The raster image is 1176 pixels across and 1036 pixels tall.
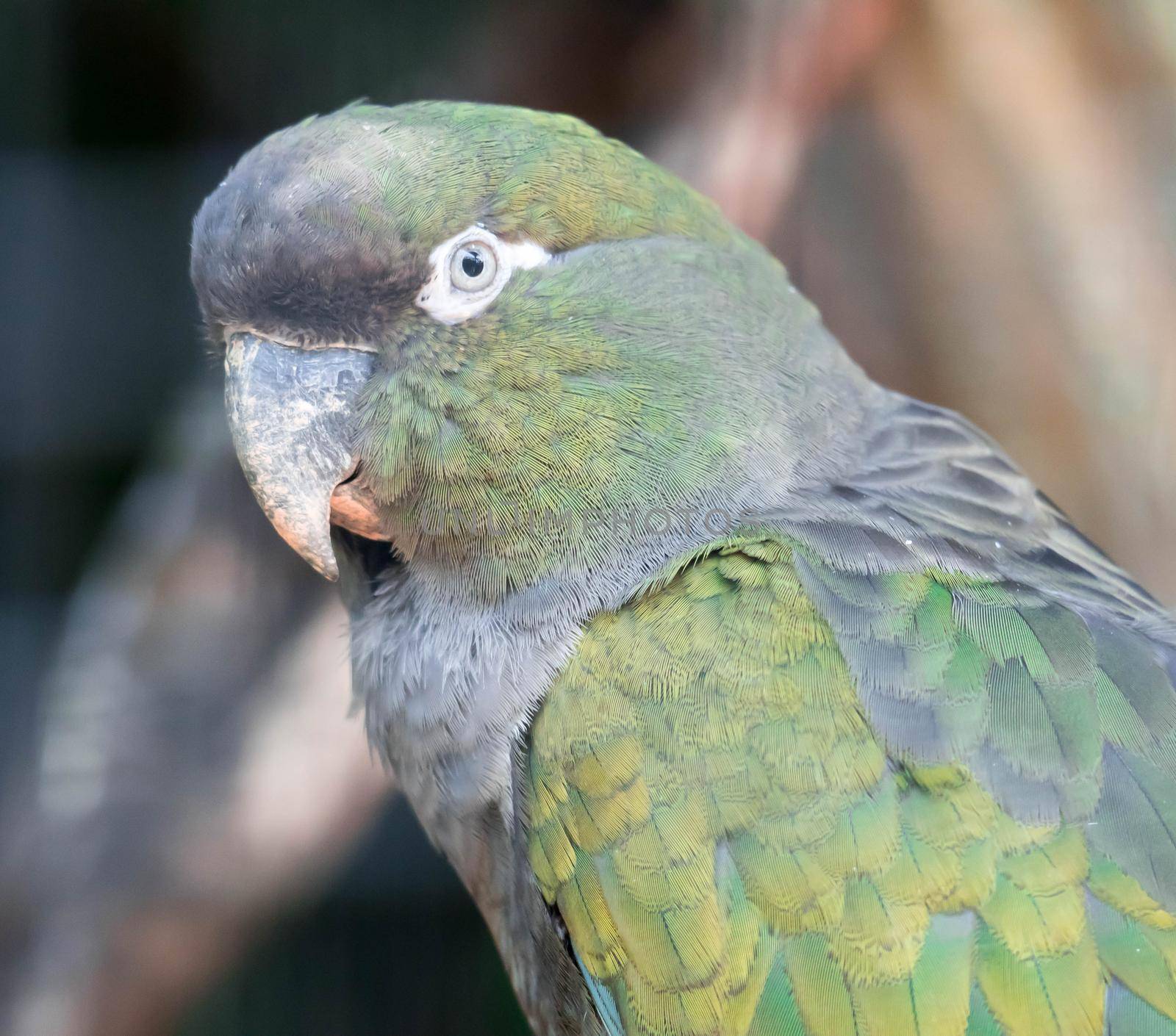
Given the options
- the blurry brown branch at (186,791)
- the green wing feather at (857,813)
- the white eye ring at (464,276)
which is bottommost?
the blurry brown branch at (186,791)

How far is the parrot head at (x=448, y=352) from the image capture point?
131 centimetres

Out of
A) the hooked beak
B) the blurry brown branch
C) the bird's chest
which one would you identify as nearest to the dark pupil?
the hooked beak

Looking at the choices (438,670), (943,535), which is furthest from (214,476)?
(943,535)

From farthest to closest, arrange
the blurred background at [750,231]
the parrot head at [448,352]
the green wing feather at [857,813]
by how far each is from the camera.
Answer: the blurred background at [750,231]
the parrot head at [448,352]
the green wing feather at [857,813]

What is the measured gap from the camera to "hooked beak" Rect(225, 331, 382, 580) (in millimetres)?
1333

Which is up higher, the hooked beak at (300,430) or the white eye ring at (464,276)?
the white eye ring at (464,276)

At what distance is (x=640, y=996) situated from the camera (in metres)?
1.17

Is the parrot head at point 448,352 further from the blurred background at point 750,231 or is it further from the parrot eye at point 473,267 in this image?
the blurred background at point 750,231

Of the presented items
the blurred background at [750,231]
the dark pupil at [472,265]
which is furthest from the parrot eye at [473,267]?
the blurred background at [750,231]

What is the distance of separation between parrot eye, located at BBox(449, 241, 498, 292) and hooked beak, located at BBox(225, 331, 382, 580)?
13cm

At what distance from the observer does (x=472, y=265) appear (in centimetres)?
135

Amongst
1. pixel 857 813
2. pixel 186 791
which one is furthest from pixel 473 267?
pixel 186 791

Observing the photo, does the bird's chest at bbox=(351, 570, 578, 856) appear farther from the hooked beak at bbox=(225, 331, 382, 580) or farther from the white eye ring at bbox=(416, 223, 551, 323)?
the white eye ring at bbox=(416, 223, 551, 323)

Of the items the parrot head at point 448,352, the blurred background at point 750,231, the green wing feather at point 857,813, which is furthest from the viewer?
the blurred background at point 750,231
